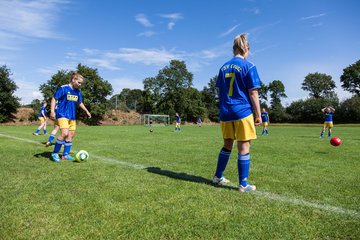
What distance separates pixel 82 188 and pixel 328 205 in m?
3.61

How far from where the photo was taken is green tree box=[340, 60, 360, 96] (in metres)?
89.2

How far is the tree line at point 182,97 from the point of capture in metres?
57.6

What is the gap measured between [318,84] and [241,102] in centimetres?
10880

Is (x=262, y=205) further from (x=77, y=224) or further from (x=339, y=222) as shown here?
(x=77, y=224)

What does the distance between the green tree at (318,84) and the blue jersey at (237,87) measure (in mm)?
105872

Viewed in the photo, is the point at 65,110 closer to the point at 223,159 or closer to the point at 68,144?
the point at 68,144

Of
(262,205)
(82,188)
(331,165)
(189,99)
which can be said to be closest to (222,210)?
(262,205)

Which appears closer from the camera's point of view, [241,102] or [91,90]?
[241,102]

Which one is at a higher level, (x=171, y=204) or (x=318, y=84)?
(x=318, y=84)

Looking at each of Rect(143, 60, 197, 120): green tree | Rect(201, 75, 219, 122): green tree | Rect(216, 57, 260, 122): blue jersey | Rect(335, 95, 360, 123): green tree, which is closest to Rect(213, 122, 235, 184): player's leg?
Rect(216, 57, 260, 122): blue jersey

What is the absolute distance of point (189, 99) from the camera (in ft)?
271

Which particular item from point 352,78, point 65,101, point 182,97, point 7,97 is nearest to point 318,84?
point 352,78

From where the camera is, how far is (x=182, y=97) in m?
81.2

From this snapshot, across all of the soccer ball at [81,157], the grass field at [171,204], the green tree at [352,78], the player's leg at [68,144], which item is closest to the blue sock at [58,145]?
the player's leg at [68,144]
